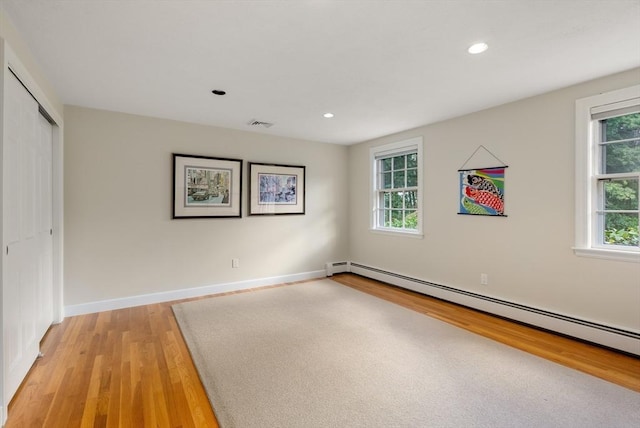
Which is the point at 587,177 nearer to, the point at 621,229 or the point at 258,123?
the point at 621,229

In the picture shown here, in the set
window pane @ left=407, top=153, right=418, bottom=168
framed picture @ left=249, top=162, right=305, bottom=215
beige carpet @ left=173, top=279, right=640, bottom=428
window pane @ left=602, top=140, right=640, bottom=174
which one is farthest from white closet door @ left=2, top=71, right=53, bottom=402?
window pane @ left=602, top=140, right=640, bottom=174

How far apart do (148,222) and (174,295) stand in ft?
3.33

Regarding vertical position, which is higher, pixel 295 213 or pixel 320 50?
pixel 320 50

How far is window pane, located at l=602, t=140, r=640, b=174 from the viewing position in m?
2.64

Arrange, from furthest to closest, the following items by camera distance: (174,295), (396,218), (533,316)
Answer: (396,218), (174,295), (533,316)

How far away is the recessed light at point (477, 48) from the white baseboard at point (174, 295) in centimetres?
392

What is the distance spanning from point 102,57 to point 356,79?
206 cm

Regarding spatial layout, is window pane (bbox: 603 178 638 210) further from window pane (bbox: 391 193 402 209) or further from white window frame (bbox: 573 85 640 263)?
window pane (bbox: 391 193 402 209)

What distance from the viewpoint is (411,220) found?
15.5ft

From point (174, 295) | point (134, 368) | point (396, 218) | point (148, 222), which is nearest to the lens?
point (134, 368)

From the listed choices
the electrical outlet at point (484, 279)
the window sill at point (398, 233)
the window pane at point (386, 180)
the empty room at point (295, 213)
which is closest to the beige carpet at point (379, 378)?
the empty room at point (295, 213)

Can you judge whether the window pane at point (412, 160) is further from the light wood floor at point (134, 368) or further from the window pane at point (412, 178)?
the light wood floor at point (134, 368)

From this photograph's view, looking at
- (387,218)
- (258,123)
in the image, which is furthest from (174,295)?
(387,218)

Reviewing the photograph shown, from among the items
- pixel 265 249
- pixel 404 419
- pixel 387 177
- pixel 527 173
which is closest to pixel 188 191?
pixel 265 249
